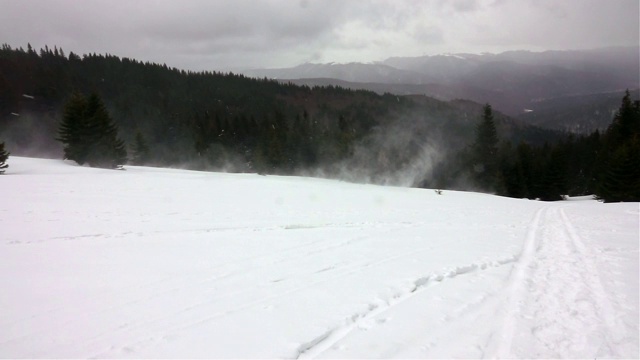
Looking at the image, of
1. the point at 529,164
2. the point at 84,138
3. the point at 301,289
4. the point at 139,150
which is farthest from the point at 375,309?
the point at 139,150

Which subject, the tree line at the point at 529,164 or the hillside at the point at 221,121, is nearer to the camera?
the tree line at the point at 529,164

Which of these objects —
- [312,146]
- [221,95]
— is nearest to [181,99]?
[221,95]

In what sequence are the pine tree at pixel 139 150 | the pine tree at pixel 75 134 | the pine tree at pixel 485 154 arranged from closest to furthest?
the pine tree at pixel 75 134 → the pine tree at pixel 485 154 → the pine tree at pixel 139 150

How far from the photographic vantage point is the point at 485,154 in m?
52.9

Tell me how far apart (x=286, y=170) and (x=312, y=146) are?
667cm

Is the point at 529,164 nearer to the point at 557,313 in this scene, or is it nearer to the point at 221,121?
the point at 557,313

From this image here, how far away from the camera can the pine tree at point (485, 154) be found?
52.3 m

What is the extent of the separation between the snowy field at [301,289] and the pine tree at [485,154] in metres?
43.6

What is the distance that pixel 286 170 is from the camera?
2253 inches

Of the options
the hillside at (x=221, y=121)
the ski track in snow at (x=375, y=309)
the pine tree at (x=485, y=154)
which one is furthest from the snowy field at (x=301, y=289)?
the pine tree at (x=485, y=154)

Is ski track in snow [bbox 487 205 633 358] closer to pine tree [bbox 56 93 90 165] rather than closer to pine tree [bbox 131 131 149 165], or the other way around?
pine tree [bbox 56 93 90 165]

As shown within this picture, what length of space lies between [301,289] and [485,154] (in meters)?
54.3

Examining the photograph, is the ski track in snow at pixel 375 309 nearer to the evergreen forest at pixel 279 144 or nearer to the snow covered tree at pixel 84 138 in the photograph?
the evergreen forest at pixel 279 144

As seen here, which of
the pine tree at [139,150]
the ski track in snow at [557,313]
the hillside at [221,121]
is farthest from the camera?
the pine tree at [139,150]
